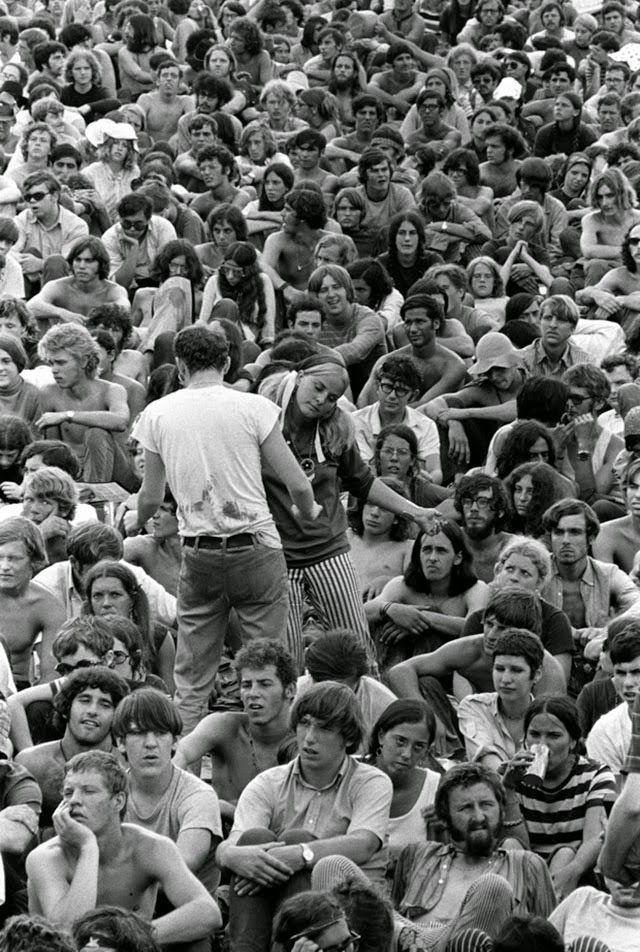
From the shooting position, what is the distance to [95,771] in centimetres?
682

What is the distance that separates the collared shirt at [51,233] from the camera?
1357 centimetres

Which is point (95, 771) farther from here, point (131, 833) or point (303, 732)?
point (303, 732)

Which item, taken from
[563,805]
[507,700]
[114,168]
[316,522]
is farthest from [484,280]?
[563,805]

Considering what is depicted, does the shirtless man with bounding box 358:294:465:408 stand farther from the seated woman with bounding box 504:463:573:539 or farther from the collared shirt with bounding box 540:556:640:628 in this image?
the collared shirt with bounding box 540:556:640:628

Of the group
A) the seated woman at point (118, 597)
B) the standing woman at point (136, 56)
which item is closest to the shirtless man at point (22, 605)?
the seated woman at point (118, 597)

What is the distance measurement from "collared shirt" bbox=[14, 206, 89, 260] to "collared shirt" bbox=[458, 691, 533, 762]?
6.12 m

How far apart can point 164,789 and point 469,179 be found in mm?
8024

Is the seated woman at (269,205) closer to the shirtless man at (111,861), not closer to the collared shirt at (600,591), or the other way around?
the collared shirt at (600,591)

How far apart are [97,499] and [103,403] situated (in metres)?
0.63

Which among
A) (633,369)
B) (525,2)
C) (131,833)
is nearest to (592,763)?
(131,833)

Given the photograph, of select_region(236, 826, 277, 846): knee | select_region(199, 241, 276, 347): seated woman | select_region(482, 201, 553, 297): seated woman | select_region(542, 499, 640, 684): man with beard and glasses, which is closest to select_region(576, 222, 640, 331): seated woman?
select_region(482, 201, 553, 297): seated woman

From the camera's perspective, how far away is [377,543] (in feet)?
32.7

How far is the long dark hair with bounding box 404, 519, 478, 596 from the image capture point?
361 inches

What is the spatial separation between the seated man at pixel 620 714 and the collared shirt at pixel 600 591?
3.92 ft
